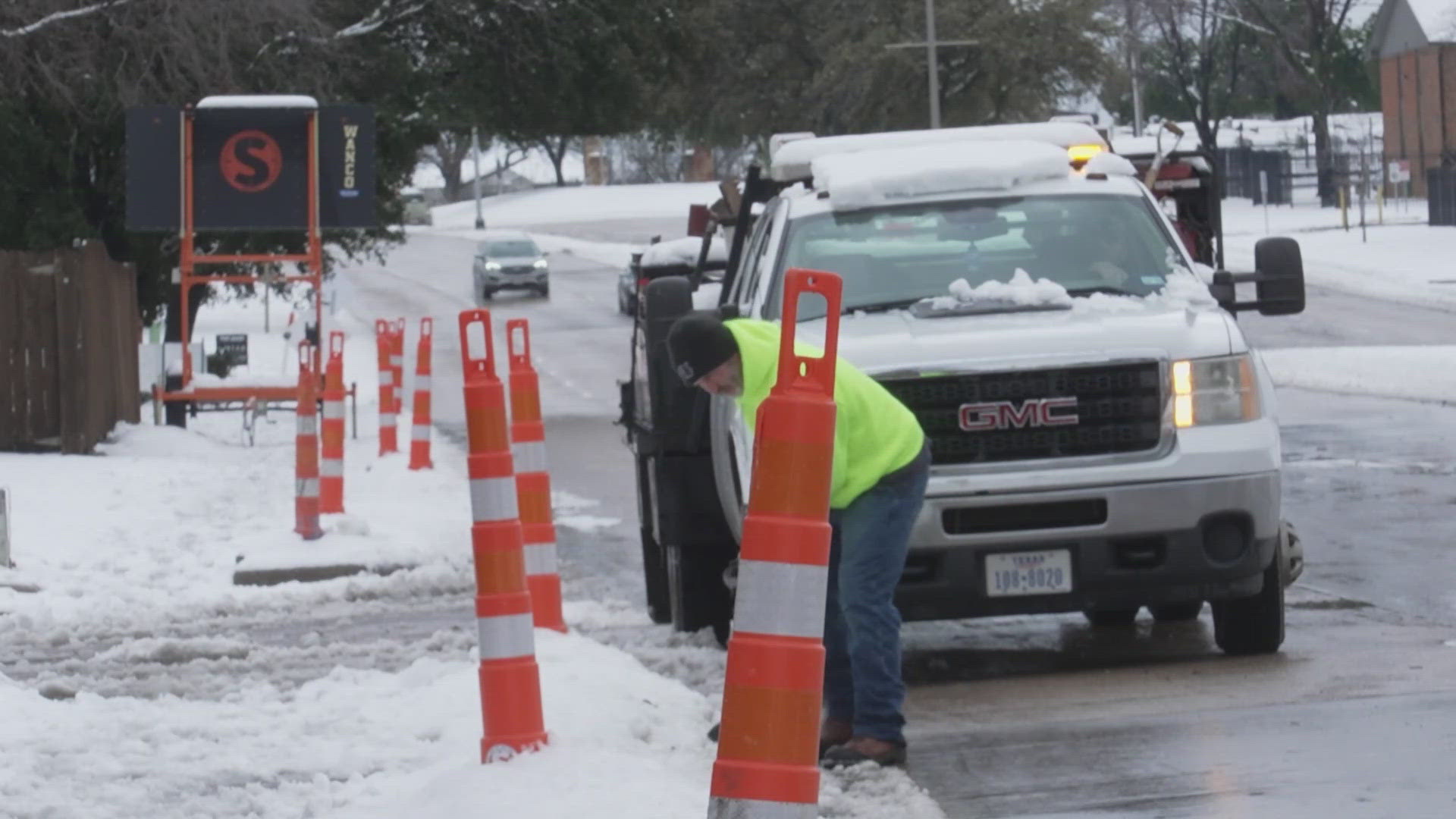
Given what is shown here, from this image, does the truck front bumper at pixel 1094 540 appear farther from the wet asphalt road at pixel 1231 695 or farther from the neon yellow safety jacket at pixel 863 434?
the neon yellow safety jacket at pixel 863 434

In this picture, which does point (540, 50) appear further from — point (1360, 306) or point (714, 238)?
point (714, 238)

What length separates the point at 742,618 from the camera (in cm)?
484


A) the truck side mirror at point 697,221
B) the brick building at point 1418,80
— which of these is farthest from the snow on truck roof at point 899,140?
the brick building at point 1418,80

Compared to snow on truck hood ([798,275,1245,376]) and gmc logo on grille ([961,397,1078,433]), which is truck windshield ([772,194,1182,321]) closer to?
snow on truck hood ([798,275,1245,376])

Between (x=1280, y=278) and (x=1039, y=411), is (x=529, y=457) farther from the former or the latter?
(x=1280, y=278)

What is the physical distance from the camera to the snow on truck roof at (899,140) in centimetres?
1060

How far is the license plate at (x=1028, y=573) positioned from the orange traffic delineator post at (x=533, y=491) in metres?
2.05

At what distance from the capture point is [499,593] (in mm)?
7395

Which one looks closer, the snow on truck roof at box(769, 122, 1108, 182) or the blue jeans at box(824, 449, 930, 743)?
the blue jeans at box(824, 449, 930, 743)

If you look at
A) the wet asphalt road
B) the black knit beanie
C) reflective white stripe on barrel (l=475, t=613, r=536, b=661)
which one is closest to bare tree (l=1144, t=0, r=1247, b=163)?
the wet asphalt road

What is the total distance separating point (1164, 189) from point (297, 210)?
10.9 m

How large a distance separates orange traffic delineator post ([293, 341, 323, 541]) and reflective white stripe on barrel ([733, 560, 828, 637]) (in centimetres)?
927

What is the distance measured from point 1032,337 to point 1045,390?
0.66ft

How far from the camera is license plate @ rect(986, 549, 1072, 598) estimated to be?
867 centimetres
